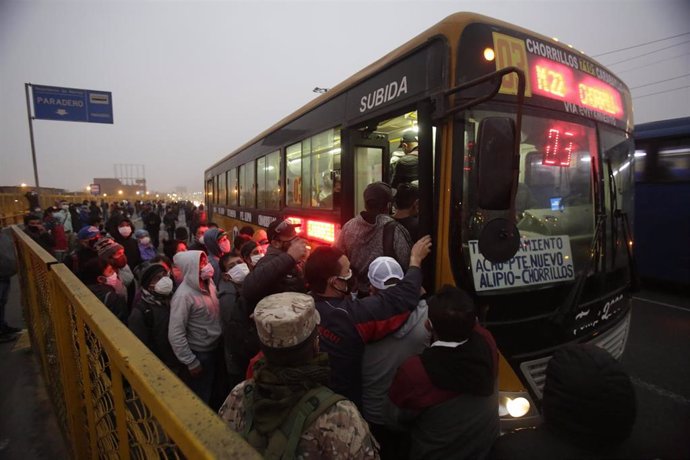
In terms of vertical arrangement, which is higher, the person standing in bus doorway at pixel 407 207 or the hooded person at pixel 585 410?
the person standing in bus doorway at pixel 407 207

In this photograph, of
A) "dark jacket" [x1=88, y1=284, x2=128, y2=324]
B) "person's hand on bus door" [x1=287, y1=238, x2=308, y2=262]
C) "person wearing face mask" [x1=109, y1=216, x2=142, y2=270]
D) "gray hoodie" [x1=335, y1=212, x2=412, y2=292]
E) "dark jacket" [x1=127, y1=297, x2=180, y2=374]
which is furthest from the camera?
"person wearing face mask" [x1=109, y1=216, x2=142, y2=270]

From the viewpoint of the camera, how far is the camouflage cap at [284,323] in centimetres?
120

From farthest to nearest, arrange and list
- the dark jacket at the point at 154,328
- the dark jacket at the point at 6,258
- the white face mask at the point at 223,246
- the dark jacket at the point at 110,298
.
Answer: the dark jacket at the point at 6,258 < the white face mask at the point at 223,246 < the dark jacket at the point at 110,298 < the dark jacket at the point at 154,328

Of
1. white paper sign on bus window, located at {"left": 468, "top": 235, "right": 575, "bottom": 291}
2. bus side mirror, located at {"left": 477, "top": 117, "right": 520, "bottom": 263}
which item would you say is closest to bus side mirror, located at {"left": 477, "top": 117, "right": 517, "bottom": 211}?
bus side mirror, located at {"left": 477, "top": 117, "right": 520, "bottom": 263}

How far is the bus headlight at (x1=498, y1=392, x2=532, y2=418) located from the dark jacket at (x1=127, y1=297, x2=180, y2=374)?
252cm

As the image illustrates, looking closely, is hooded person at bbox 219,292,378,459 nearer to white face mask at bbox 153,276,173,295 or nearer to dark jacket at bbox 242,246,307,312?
dark jacket at bbox 242,246,307,312

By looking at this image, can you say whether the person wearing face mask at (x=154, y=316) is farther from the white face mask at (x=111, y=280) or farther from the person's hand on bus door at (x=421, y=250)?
the person's hand on bus door at (x=421, y=250)

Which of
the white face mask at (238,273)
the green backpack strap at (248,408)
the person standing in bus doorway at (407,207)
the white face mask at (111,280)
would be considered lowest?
the white face mask at (111,280)

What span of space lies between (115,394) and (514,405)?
2254 millimetres

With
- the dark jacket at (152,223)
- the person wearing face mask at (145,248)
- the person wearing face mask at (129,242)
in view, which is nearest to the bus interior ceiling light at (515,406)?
the person wearing face mask at (129,242)

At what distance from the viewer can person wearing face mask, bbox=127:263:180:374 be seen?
9.63ft

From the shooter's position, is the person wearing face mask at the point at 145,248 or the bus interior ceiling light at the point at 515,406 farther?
the person wearing face mask at the point at 145,248

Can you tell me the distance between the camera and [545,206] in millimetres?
2617

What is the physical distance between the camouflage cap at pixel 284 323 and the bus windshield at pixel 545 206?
1429 mm
